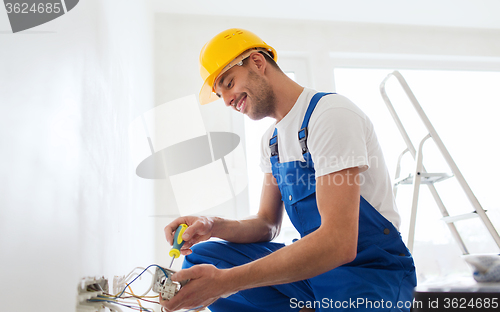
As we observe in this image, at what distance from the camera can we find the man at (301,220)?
2.86ft

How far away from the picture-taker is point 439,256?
2721 mm

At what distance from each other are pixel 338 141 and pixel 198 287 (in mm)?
541

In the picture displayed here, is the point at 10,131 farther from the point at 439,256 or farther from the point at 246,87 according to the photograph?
the point at 439,256

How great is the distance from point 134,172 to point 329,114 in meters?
0.91

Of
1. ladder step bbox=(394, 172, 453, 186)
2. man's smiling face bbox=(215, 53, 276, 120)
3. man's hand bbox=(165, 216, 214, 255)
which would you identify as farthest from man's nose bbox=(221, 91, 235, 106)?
ladder step bbox=(394, 172, 453, 186)

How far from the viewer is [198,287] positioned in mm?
801

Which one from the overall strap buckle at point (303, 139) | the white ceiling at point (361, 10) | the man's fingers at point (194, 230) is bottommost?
the man's fingers at point (194, 230)

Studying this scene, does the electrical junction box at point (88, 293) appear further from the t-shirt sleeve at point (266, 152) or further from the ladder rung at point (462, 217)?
the ladder rung at point (462, 217)

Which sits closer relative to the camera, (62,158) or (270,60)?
(62,158)

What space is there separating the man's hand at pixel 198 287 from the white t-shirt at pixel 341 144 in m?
0.40

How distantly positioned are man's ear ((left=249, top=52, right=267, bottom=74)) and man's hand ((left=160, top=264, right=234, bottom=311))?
77 cm

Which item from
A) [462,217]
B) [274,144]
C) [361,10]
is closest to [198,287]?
[274,144]

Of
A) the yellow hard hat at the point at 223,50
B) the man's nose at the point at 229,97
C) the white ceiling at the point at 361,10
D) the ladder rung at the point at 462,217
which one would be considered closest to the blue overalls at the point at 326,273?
the man's nose at the point at 229,97

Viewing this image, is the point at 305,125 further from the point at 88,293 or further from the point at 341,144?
the point at 88,293
